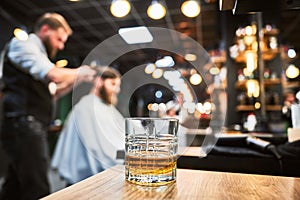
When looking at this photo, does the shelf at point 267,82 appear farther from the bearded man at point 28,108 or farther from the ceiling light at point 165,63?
the bearded man at point 28,108

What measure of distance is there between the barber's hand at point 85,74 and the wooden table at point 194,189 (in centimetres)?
192

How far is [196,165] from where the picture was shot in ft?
3.12

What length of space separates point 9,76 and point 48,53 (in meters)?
0.39

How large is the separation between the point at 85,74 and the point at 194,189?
7.06ft

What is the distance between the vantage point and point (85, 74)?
248cm

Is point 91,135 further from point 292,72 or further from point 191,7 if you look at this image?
point 292,72

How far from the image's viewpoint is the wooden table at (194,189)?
1.47ft

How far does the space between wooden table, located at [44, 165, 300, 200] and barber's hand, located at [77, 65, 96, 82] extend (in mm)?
1921

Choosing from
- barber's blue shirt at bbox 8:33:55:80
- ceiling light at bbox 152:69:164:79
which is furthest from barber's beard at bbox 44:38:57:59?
ceiling light at bbox 152:69:164:79

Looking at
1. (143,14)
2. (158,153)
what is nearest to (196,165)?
(158,153)

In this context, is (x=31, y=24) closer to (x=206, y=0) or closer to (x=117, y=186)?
(x=206, y=0)

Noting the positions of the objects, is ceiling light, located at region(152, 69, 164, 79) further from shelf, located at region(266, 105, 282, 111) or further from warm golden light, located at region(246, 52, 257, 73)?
shelf, located at region(266, 105, 282, 111)

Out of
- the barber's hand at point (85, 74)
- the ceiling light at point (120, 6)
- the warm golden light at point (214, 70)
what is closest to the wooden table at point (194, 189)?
the barber's hand at point (85, 74)

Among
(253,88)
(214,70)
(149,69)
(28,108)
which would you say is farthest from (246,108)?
(28,108)
